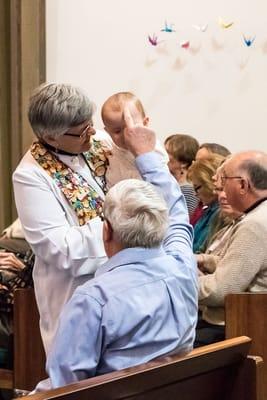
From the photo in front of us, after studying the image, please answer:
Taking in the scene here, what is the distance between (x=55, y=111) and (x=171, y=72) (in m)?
2.61

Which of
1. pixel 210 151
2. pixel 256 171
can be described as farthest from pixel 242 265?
pixel 210 151

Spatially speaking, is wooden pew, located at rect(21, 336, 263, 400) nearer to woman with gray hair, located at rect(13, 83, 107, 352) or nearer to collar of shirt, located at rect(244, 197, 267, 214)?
woman with gray hair, located at rect(13, 83, 107, 352)

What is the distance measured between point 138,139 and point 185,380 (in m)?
0.77

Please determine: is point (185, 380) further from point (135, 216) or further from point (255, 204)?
point (255, 204)

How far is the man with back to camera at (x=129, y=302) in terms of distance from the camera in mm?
1585

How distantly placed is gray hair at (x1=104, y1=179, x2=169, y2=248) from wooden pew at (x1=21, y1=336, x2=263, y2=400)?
0.29 meters

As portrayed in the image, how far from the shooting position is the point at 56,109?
6.71 ft

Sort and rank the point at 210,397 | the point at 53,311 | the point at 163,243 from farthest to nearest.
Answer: the point at 53,311 → the point at 163,243 → the point at 210,397

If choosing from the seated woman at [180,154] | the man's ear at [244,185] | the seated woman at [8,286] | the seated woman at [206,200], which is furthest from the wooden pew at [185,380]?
the seated woman at [180,154]

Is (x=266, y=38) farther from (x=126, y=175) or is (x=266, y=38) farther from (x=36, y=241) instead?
(x=36, y=241)

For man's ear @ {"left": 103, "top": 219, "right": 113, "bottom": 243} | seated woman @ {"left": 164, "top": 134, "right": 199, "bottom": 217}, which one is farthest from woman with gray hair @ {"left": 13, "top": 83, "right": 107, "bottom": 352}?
seated woman @ {"left": 164, "top": 134, "right": 199, "bottom": 217}

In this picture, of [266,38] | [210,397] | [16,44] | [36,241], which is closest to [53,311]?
[36,241]

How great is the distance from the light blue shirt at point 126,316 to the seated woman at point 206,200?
1349 millimetres

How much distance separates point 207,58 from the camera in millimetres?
4516
